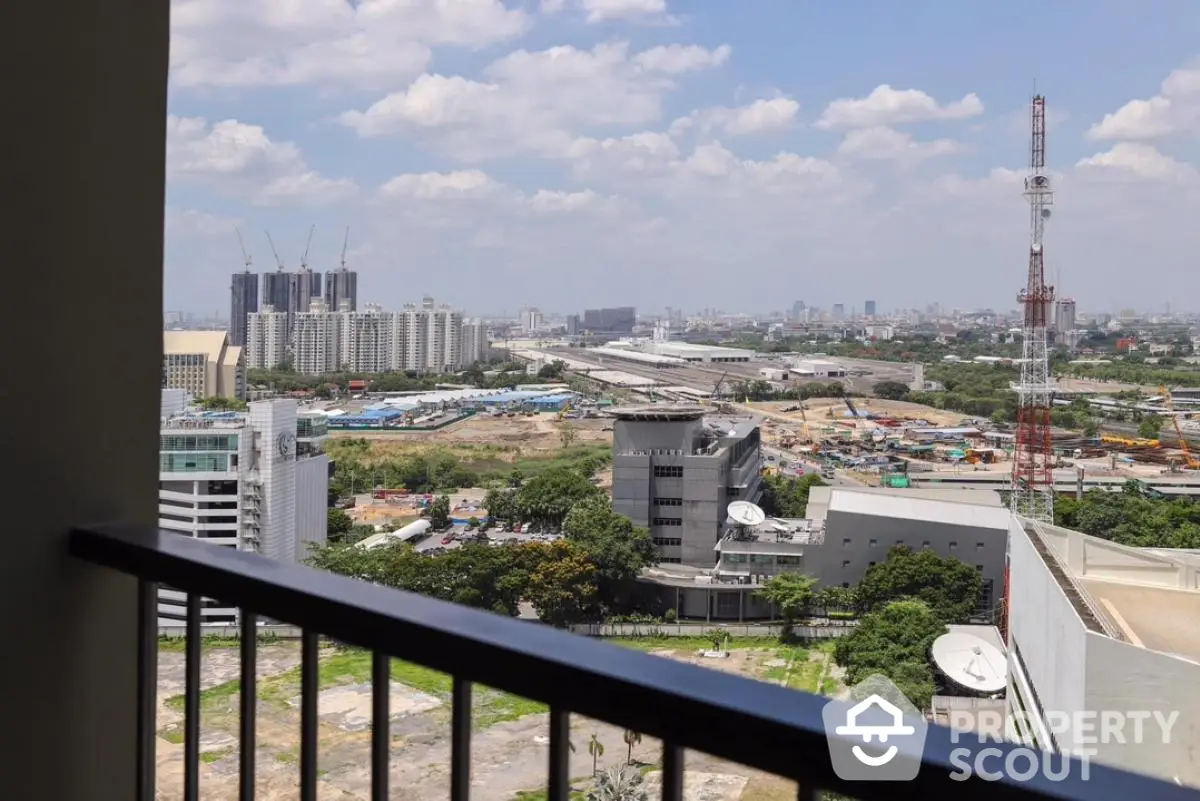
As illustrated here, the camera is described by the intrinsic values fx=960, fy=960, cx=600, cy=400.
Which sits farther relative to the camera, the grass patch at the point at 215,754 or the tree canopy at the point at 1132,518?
the tree canopy at the point at 1132,518

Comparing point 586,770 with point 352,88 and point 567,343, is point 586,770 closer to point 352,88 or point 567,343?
point 352,88

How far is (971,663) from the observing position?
15.8ft

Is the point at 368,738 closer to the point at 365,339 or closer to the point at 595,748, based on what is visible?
the point at 595,748

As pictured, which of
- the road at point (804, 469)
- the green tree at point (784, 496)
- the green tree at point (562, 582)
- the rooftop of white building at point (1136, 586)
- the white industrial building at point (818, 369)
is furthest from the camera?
the white industrial building at point (818, 369)

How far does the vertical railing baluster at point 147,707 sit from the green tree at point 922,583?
6871 millimetres

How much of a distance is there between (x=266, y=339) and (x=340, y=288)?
3.36ft

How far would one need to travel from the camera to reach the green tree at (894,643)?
4.54m

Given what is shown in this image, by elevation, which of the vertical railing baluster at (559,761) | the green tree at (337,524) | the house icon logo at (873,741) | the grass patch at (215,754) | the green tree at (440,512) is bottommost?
the green tree at (440,512)

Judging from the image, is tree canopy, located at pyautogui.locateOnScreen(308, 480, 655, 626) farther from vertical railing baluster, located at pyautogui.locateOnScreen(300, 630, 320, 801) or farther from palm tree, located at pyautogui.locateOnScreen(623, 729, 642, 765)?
palm tree, located at pyautogui.locateOnScreen(623, 729, 642, 765)

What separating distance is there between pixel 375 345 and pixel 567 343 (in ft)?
15.4

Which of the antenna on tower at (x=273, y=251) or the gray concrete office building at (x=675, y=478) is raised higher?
the antenna on tower at (x=273, y=251)

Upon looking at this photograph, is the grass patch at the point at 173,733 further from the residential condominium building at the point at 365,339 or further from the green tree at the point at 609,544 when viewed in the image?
the residential condominium building at the point at 365,339

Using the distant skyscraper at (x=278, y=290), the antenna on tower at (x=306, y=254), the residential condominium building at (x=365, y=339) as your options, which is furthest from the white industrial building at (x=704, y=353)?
the distant skyscraper at (x=278, y=290)

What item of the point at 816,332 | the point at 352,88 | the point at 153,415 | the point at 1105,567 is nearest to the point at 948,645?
the point at 1105,567
